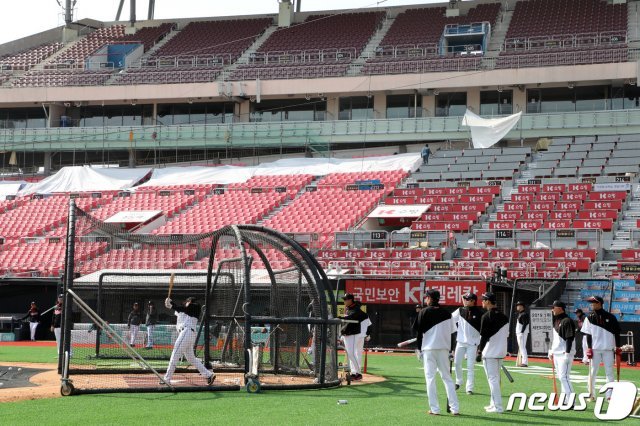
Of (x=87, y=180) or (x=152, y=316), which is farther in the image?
(x=87, y=180)

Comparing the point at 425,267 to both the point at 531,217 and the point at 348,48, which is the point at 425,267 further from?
the point at 348,48

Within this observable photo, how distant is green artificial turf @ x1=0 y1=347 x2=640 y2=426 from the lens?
465 inches

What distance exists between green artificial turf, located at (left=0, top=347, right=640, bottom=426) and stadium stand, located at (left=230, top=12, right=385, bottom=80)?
36.8 m

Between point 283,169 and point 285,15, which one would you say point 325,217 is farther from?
point 285,15

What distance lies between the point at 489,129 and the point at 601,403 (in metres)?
31.5

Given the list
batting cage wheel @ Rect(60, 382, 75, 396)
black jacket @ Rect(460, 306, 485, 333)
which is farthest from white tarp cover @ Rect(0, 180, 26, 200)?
black jacket @ Rect(460, 306, 485, 333)

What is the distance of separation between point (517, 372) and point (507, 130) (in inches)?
963

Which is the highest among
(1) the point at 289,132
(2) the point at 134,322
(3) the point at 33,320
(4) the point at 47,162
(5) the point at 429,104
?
(5) the point at 429,104

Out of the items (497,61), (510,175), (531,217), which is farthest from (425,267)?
(497,61)

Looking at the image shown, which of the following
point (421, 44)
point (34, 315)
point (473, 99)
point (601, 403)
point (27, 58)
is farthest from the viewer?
point (27, 58)

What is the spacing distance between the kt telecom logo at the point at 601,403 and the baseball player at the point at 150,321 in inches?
409

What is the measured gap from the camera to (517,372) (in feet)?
66.8

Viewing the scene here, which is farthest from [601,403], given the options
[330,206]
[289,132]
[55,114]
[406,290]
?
[55,114]

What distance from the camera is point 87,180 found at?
47.9m
